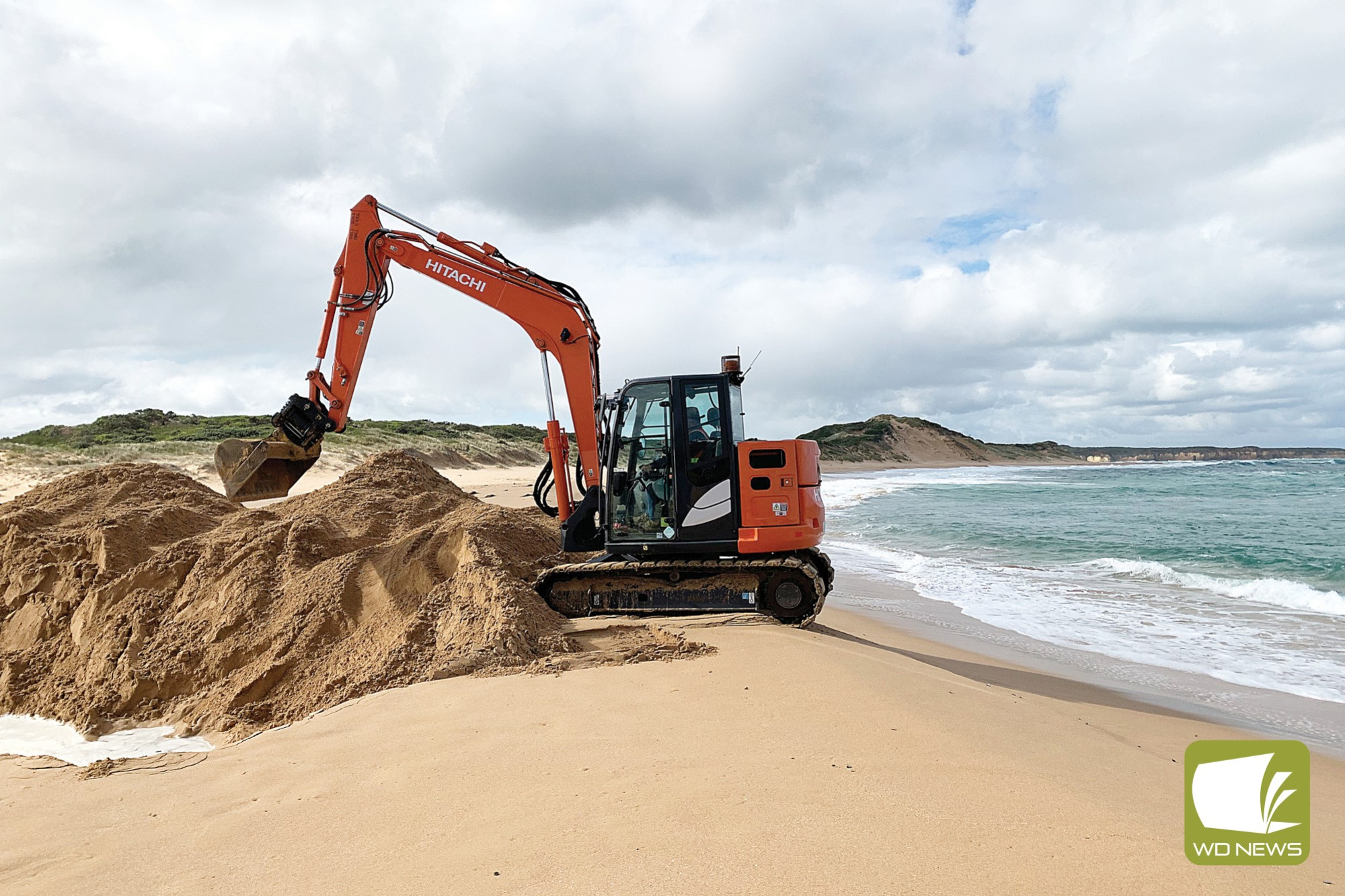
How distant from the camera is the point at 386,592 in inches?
275

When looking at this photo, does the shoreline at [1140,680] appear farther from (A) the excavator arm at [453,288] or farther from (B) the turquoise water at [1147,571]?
(A) the excavator arm at [453,288]

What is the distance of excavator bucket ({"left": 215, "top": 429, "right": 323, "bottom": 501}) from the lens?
795 cm

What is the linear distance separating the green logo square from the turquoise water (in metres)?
3.11

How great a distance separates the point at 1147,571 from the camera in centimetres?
1357

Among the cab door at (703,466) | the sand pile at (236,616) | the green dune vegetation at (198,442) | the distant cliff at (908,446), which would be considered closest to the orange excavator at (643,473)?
the cab door at (703,466)

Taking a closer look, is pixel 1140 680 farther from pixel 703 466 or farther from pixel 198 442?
pixel 198 442

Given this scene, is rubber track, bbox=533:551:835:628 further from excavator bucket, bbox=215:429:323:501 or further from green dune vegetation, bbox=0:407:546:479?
green dune vegetation, bbox=0:407:546:479

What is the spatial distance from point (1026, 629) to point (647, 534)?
16.5ft

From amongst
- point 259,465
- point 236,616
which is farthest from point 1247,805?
point 259,465

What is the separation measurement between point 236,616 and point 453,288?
13.2 feet

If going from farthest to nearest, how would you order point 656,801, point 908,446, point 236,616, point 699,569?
point 908,446 < point 699,569 < point 236,616 < point 656,801

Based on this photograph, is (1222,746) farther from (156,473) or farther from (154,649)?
(156,473)

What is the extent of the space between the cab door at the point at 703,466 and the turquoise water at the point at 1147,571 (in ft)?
14.2

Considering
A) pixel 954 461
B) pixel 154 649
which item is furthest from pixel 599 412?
pixel 954 461
